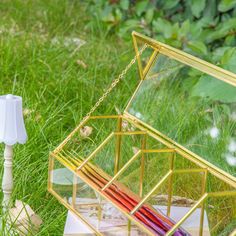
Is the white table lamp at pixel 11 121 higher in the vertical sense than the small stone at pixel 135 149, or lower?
higher

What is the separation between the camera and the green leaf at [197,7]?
361 cm

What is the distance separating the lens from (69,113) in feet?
9.82

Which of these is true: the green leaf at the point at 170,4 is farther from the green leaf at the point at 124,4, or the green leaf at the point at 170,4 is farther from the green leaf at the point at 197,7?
the green leaf at the point at 124,4

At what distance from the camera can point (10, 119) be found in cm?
203

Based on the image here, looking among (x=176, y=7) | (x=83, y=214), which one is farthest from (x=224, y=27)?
(x=83, y=214)

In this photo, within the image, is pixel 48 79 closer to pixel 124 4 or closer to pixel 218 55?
pixel 218 55

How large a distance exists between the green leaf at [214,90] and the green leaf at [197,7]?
1282 mm

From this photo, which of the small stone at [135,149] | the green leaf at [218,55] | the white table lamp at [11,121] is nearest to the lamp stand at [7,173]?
the white table lamp at [11,121]

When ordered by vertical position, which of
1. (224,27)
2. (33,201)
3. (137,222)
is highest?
(224,27)

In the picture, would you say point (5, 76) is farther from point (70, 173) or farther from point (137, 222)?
point (137, 222)

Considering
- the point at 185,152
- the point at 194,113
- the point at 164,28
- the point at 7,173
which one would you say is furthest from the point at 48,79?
the point at 185,152

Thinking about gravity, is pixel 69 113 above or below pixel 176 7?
below

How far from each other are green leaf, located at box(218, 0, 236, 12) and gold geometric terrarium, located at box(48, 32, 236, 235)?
1013mm

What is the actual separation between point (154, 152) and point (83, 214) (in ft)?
0.89
